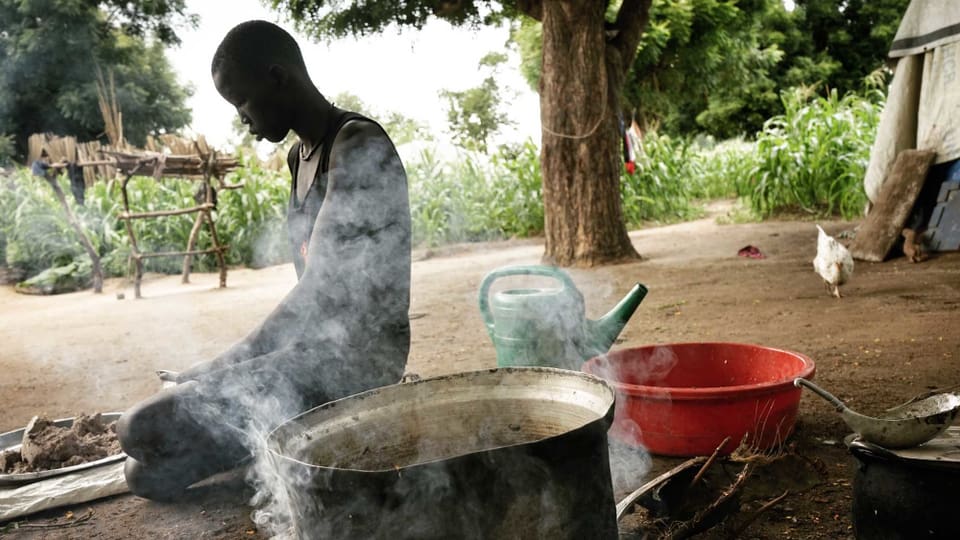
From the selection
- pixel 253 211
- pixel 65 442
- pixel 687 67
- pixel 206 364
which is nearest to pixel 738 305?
pixel 206 364

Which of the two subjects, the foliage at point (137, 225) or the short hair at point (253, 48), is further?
the foliage at point (137, 225)

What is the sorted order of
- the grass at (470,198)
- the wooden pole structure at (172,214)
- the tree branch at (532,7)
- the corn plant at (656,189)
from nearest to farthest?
the tree branch at (532,7), the wooden pole structure at (172,214), the grass at (470,198), the corn plant at (656,189)

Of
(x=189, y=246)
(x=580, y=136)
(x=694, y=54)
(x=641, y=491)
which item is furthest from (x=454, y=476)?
(x=694, y=54)

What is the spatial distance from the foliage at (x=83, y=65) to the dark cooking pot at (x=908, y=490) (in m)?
5.95

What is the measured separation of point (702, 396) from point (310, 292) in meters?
1.26

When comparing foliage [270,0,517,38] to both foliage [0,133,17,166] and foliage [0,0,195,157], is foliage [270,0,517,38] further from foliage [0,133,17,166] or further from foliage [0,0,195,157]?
foliage [0,133,17,166]

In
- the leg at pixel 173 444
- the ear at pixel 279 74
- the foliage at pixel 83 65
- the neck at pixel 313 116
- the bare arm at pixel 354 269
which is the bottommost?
the leg at pixel 173 444

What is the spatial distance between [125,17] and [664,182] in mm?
8742

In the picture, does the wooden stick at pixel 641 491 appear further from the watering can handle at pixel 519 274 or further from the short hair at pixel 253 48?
the short hair at pixel 253 48

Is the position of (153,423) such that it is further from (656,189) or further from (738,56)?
(738,56)

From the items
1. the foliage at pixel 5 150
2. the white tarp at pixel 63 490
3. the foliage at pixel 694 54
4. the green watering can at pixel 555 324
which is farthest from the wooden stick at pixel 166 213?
the foliage at pixel 694 54

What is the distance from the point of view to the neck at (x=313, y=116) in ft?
7.13

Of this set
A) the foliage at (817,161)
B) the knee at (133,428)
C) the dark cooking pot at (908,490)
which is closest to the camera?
the dark cooking pot at (908,490)

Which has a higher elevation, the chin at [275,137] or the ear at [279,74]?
the ear at [279,74]
